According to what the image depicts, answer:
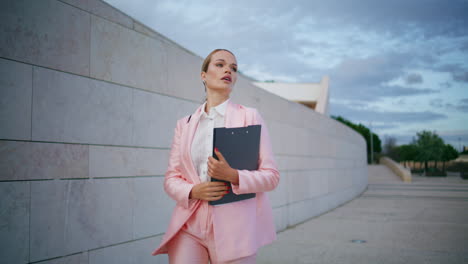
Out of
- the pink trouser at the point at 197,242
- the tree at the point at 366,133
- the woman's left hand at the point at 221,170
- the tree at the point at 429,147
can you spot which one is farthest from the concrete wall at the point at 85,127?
the tree at the point at 366,133

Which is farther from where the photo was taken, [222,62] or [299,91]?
[299,91]

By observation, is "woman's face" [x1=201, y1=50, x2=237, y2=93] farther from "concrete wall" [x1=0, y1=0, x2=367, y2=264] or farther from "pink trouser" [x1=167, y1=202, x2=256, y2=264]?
"concrete wall" [x1=0, y1=0, x2=367, y2=264]

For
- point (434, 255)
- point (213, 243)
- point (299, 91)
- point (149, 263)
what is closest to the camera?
point (213, 243)

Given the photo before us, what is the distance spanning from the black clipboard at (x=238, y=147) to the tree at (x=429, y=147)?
51.7 metres

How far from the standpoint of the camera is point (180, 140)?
2.45m

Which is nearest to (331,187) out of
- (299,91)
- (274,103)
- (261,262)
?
(274,103)

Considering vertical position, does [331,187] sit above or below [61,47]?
below

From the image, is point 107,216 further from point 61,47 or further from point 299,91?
point 299,91

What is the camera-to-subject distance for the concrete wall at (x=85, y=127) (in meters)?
2.92

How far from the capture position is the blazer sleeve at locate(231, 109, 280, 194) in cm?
206

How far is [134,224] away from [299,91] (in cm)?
3021

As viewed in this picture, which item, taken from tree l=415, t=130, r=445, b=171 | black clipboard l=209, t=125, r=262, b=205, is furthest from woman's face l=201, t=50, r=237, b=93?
tree l=415, t=130, r=445, b=171

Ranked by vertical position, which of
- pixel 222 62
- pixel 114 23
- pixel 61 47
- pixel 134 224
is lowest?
pixel 134 224

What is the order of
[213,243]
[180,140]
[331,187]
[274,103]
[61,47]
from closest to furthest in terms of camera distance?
1. [213,243]
2. [180,140]
3. [61,47]
4. [274,103]
5. [331,187]
